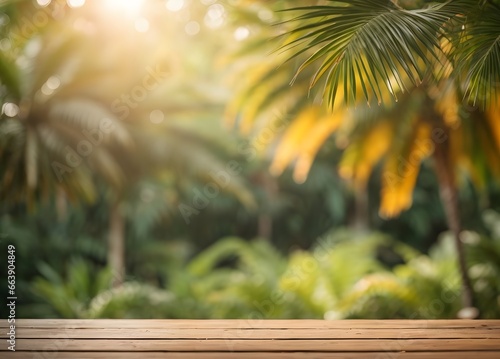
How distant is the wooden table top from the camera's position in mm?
2461

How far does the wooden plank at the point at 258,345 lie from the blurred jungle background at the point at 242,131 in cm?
140

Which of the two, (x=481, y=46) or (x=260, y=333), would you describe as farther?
(x=481, y=46)

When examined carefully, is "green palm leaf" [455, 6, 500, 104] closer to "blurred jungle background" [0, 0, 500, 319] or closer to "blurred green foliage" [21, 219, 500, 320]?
"blurred jungle background" [0, 0, 500, 319]

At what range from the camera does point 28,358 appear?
240 centimetres

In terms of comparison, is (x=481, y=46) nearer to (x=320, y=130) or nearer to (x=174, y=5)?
(x=320, y=130)

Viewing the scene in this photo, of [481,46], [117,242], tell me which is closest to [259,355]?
[481,46]

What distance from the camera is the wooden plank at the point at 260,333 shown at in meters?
2.79

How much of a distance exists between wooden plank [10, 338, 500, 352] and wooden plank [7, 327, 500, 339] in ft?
0.26

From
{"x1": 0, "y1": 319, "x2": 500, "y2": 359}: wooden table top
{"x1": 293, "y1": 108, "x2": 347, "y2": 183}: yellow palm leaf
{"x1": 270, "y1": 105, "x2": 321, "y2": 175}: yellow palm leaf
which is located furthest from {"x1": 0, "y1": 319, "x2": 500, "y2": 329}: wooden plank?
{"x1": 270, "y1": 105, "x2": 321, "y2": 175}: yellow palm leaf

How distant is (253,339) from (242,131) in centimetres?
948

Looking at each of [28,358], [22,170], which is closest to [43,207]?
[22,170]

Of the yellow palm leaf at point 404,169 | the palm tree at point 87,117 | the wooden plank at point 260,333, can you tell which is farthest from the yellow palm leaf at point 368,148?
the wooden plank at point 260,333

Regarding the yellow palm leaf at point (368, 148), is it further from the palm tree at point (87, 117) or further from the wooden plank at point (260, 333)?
the wooden plank at point (260, 333)

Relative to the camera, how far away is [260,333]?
2.85 meters
